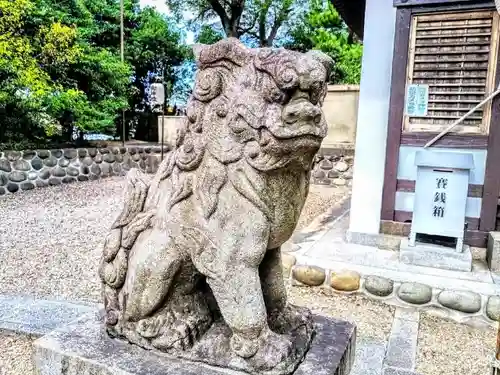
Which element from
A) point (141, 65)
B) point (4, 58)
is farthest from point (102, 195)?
point (141, 65)

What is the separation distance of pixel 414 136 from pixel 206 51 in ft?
11.4

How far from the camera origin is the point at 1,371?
7.71ft

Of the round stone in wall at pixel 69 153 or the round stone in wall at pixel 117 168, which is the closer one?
the round stone in wall at pixel 69 153

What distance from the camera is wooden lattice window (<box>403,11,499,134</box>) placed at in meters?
4.00

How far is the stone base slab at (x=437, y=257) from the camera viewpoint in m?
3.60

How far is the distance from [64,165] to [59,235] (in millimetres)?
3746

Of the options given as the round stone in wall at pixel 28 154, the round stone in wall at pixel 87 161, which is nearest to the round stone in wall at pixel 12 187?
the round stone in wall at pixel 28 154

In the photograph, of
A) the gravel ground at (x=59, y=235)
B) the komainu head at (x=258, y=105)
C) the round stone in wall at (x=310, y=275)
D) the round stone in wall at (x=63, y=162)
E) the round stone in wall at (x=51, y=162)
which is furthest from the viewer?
the round stone in wall at (x=63, y=162)

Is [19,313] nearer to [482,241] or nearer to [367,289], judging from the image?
[367,289]

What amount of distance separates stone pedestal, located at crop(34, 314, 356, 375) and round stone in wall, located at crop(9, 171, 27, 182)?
22.2 ft

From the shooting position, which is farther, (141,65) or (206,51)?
(141,65)

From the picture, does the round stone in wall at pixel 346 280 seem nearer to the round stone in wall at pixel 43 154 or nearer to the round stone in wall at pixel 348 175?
the round stone in wall at pixel 348 175

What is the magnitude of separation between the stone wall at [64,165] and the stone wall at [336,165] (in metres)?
4.33

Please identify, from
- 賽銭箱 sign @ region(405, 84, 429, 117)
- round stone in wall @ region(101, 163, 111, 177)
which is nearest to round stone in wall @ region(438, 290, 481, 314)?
賽銭箱 sign @ region(405, 84, 429, 117)
